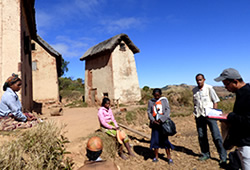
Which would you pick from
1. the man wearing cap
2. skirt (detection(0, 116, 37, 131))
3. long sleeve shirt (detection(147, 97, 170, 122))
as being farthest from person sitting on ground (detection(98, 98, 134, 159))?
the man wearing cap

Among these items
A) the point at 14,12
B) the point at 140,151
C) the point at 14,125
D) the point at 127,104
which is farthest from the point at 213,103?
the point at 127,104

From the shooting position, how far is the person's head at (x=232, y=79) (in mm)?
2248

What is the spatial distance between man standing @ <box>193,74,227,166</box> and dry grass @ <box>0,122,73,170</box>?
10.3 feet

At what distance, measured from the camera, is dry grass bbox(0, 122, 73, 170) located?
237cm

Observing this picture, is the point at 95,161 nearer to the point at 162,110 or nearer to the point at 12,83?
the point at 162,110

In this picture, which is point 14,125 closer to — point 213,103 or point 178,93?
point 213,103

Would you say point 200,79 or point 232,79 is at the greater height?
point 200,79

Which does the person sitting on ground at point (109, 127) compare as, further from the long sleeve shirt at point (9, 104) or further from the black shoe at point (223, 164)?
the black shoe at point (223, 164)

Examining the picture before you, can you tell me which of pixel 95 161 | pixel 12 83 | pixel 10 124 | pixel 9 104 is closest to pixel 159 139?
pixel 95 161

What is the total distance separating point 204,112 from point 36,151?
3.61m

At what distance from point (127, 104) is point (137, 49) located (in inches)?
188

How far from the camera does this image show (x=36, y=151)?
2.89 meters

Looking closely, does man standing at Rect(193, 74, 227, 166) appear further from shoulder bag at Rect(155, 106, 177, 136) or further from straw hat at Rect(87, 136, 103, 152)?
straw hat at Rect(87, 136, 103, 152)

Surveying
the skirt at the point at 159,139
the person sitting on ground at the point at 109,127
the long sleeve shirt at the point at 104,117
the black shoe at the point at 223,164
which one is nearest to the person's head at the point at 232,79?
the skirt at the point at 159,139
